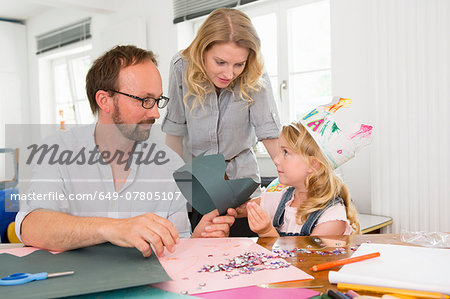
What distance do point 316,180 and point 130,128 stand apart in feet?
2.25

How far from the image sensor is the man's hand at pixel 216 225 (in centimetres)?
117

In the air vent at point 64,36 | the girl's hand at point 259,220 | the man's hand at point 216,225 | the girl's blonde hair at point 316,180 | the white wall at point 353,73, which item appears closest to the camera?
the man's hand at point 216,225

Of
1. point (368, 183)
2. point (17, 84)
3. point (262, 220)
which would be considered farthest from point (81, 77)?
point (262, 220)

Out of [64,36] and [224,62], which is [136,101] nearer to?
[224,62]

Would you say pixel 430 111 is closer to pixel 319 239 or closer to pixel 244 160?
pixel 244 160

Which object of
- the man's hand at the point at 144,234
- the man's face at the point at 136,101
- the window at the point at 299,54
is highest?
the window at the point at 299,54

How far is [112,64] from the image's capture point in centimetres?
142

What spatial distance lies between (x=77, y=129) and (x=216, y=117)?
21.2 inches

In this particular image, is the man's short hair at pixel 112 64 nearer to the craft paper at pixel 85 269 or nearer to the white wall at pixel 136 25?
the craft paper at pixel 85 269

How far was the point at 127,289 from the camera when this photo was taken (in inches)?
28.6

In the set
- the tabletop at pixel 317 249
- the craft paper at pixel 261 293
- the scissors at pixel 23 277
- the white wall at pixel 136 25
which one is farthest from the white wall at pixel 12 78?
the craft paper at pixel 261 293

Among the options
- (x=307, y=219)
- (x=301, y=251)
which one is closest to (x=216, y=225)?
(x=301, y=251)

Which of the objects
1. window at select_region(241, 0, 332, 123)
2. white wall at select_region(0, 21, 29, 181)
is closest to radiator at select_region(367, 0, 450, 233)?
window at select_region(241, 0, 332, 123)

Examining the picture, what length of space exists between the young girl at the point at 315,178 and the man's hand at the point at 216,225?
10.2 inches
